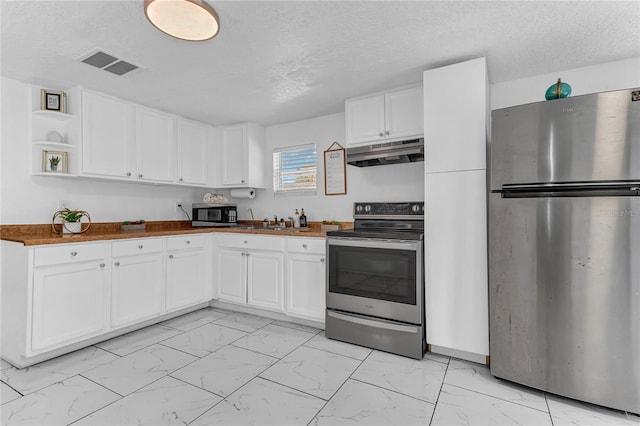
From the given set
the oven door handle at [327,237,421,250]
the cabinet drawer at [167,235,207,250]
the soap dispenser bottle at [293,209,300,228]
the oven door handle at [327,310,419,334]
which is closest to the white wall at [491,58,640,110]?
the oven door handle at [327,237,421,250]

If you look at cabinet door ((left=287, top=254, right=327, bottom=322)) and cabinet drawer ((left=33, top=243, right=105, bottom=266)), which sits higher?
cabinet drawer ((left=33, top=243, right=105, bottom=266))

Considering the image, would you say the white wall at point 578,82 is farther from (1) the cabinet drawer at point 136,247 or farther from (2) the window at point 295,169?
(1) the cabinet drawer at point 136,247

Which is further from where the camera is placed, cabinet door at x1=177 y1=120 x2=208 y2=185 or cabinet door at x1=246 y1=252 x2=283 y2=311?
cabinet door at x1=177 y1=120 x2=208 y2=185

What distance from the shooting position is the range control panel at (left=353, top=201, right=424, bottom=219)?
2.90 metres

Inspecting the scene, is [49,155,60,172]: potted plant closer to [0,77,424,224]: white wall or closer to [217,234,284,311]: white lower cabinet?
[0,77,424,224]: white wall

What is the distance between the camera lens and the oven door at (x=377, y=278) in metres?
2.46

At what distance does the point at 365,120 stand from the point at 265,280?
1939mm

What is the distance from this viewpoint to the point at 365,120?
305cm

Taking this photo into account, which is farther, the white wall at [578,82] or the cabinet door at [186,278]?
the cabinet door at [186,278]

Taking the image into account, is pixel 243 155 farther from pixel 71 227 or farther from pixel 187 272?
pixel 71 227

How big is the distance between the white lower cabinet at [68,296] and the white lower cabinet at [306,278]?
163cm

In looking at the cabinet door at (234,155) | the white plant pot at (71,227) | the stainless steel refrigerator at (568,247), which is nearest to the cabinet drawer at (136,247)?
the white plant pot at (71,227)

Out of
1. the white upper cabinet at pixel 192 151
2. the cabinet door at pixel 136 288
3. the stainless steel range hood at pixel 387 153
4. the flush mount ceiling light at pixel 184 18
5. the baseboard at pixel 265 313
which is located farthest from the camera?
the white upper cabinet at pixel 192 151

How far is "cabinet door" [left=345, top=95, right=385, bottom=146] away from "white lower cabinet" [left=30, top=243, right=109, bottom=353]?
98.7 inches
